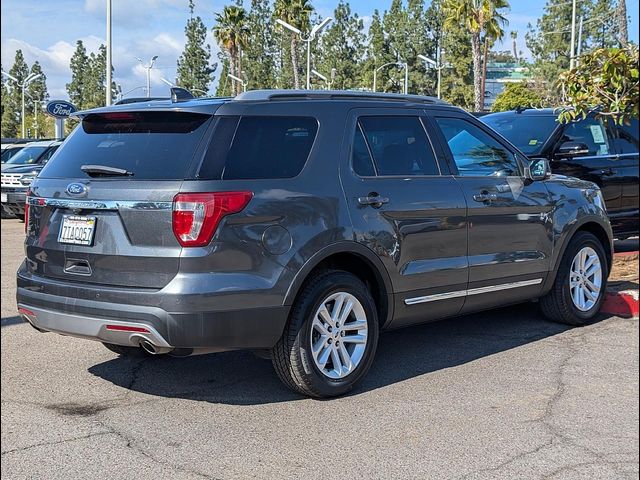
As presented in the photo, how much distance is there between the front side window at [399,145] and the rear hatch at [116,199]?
4.09 ft

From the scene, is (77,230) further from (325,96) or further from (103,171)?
(325,96)

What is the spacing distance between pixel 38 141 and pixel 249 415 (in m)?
16.5

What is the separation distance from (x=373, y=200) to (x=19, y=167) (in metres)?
14.7

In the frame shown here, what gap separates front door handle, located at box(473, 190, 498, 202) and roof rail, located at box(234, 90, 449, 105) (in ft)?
2.54

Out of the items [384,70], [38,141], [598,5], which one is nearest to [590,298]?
[598,5]

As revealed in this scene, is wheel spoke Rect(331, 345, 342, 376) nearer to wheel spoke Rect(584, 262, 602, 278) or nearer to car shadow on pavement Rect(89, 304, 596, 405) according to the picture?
car shadow on pavement Rect(89, 304, 596, 405)

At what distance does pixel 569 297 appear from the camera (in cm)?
664

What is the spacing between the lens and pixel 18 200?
49.3 feet

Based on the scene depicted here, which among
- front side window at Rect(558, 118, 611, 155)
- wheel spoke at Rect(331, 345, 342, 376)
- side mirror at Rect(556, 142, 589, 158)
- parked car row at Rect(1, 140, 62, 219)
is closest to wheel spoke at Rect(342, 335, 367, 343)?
wheel spoke at Rect(331, 345, 342, 376)

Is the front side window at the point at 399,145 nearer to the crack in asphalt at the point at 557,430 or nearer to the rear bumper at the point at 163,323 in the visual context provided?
the rear bumper at the point at 163,323

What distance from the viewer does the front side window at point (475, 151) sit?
5914 millimetres

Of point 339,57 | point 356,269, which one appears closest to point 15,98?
point 356,269

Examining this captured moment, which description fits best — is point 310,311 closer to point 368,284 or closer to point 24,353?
point 368,284

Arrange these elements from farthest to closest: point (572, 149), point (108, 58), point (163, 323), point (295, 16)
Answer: point (295, 16), point (572, 149), point (108, 58), point (163, 323)
